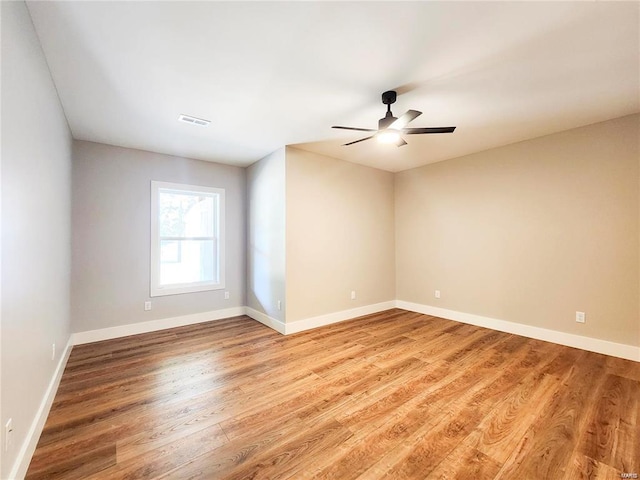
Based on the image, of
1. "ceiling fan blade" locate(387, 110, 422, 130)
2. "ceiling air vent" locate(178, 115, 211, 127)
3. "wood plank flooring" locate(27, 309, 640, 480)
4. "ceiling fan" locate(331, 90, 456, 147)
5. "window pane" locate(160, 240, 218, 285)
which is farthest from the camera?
"window pane" locate(160, 240, 218, 285)

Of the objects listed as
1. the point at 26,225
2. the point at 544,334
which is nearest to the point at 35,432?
the point at 26,225

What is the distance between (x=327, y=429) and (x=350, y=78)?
105 inches

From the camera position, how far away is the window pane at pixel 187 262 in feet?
13.8

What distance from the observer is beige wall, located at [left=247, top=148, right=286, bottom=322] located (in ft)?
12.8

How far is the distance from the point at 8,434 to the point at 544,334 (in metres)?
4.89

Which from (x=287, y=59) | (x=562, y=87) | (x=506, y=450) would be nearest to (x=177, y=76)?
(x=287, y=59)

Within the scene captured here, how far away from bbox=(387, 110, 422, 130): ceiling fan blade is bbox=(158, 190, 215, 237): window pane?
10.7 ft

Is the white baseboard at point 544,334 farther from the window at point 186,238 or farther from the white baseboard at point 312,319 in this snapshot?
the window at point 186,238

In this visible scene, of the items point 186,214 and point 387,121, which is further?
point 186,214

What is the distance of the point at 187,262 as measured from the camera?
14.6ft

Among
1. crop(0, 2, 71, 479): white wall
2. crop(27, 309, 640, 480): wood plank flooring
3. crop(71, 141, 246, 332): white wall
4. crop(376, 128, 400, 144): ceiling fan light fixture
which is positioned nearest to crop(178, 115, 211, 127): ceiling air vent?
crop(0, 2, 71, 479): white wall

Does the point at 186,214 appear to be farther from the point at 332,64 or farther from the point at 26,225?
the point at 332,64

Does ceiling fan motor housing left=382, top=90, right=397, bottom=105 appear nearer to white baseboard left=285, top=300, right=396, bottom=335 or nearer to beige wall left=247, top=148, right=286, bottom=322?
beige wall left=247, top=148, right=286, bottom=322

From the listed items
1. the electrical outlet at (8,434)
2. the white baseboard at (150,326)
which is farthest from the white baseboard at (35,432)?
the white baseboard at (150,326)
